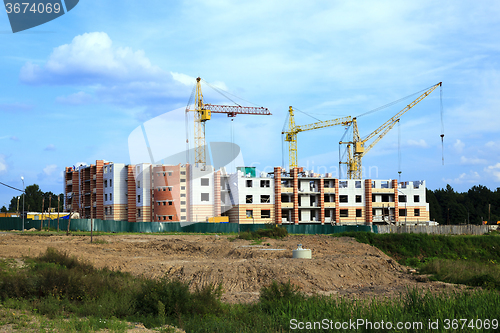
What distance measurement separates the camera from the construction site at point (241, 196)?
88.8 metres

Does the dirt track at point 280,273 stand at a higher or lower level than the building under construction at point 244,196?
lower

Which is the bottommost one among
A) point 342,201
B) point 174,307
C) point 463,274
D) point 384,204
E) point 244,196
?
point 463,274

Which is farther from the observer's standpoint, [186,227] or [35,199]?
[35,199]

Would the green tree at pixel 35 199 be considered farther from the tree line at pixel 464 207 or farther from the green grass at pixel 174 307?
the green grass at pixel 174 307

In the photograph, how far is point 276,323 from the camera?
496 inches

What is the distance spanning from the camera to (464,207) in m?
137

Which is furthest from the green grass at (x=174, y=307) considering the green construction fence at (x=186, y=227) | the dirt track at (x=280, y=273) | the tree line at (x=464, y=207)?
the tree line at (x=464, y=207)

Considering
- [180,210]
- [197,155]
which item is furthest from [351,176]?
[180,210]

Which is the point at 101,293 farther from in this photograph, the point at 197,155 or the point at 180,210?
the point at 197,155

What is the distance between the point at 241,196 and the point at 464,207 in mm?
81989

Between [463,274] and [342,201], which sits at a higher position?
[342,201]

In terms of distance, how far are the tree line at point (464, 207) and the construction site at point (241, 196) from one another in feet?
133

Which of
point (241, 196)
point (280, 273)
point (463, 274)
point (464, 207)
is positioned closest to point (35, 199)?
point (241, 196)

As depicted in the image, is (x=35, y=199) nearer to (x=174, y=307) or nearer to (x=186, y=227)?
(x=186, y=227)
